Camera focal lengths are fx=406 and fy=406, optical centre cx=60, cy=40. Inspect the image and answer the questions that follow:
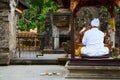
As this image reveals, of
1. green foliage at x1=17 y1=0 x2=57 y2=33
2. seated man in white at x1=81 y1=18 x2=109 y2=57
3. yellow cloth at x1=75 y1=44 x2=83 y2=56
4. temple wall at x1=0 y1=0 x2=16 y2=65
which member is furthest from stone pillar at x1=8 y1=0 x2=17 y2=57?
green foliage at x1=17 y1=0 x2=57 y2=33

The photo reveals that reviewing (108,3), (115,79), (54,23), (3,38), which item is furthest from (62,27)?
(115,79)

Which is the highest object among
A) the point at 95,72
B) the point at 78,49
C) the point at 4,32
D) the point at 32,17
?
the point at 32,17

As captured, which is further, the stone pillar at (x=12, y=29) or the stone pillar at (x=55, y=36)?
the stone pillar at (x=55, y=36)

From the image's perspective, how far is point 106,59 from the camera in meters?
12.8

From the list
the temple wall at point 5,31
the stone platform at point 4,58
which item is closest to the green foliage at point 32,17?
the temple wall at point 5,31

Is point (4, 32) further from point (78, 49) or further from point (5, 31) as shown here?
point (78, 49)

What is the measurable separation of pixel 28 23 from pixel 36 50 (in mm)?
19408

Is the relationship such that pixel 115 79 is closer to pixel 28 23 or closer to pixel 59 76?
pixel 59 76

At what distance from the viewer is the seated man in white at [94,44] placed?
13117 millimetres

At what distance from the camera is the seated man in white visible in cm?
1312

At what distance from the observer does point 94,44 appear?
522 inches

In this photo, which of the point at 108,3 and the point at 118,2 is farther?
the point at 108,3

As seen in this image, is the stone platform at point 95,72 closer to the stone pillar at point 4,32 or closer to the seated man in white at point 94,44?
the seated man in white at point 94,44

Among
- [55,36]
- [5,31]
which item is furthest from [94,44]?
[55,36]
